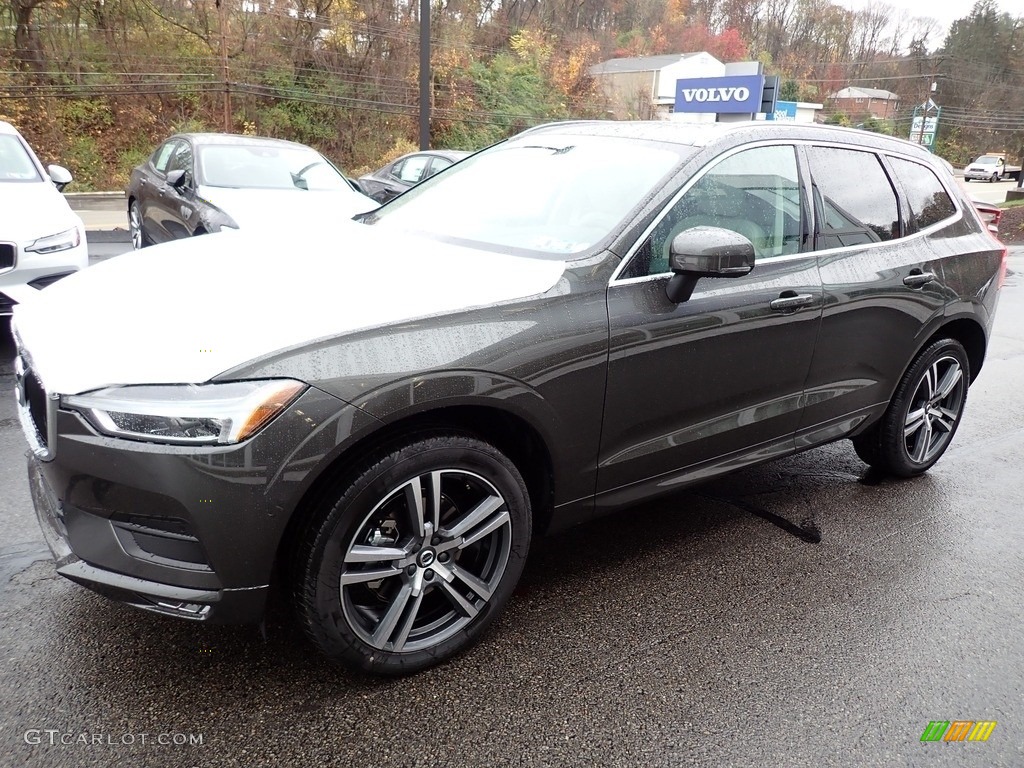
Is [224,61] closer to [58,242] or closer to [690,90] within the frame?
[690,90]

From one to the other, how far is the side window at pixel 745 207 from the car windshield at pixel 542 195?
148 millimetres

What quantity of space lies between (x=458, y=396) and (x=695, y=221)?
4.12ft

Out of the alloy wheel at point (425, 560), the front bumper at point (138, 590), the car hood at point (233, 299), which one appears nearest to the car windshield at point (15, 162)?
the car hood at point (233, 299)

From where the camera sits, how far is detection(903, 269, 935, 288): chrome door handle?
12.5 ft

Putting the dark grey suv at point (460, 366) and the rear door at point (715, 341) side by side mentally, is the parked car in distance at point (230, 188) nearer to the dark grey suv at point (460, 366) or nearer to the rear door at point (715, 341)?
the dark grey suv at point (460, 366)

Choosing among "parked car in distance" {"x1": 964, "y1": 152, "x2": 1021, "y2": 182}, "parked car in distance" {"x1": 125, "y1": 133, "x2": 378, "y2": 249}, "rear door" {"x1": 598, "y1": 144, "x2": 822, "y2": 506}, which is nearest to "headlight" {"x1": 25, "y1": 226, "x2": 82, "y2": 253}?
"parked car in distance" {"x1": 125, "y1": 133, "x2": 378, "y2": 249}

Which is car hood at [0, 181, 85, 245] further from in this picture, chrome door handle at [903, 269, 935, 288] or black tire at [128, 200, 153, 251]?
chrome door handle at [903, 269, 935, 288]

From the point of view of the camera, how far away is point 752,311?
3137 millimetres

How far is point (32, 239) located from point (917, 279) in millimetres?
5641

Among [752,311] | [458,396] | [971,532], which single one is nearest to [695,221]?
[752,311]

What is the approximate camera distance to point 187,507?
6.64 feet

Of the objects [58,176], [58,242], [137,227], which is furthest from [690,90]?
[58,242]

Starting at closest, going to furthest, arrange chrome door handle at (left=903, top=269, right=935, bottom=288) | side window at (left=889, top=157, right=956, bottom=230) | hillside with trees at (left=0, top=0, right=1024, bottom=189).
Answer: chrome door handle at (left=903, top=269, right=935, bottom=288), side window at (left=889, top=157, right=956, bottom=230), hillside with trees at (left=0, top=0, right=1024, bottom=189)

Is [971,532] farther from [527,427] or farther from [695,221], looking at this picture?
[527,427]
